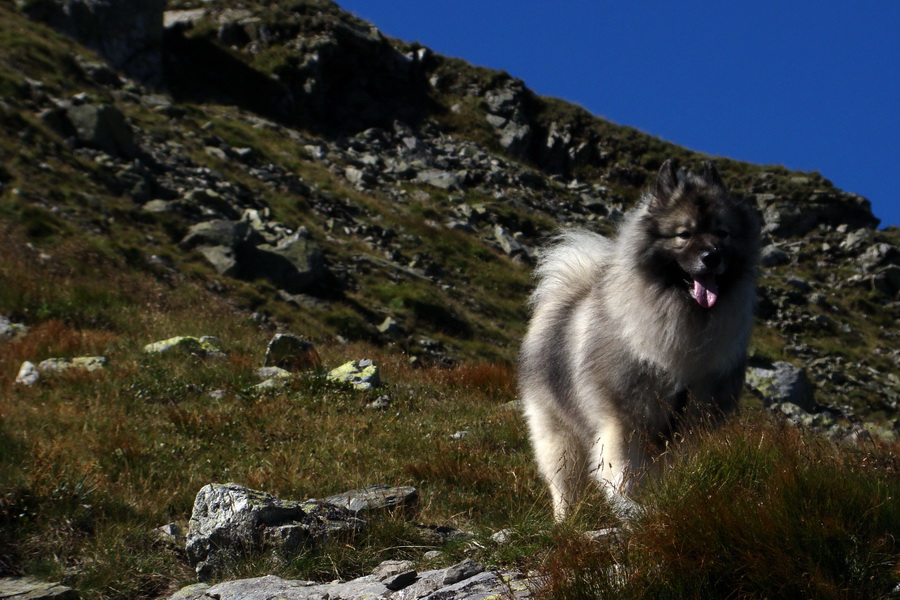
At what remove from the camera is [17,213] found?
13.4 metres

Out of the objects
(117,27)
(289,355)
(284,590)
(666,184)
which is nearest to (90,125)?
(289,355)

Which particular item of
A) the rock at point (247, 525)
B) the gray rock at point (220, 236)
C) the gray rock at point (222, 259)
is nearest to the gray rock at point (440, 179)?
Answer: the gray rock at point (220, 236)

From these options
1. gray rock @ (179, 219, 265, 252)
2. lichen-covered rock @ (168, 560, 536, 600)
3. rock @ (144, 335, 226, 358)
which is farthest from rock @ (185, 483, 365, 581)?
gray rock @ (179, 219, 265, 252)

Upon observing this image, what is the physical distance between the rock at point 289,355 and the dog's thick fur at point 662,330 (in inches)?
211

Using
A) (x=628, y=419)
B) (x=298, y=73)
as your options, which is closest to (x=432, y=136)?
(x=298, y=73)

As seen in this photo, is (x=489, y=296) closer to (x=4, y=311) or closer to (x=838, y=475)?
(x=4, y=311)

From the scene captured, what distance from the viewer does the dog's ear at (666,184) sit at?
16.7ft

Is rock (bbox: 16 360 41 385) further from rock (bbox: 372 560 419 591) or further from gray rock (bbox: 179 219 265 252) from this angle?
gray rock (bbox: 179 219 265 252)

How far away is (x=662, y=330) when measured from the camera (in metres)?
4.77

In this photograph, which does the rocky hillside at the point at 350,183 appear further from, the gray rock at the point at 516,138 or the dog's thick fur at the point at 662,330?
the dog's thick fur at the point at 662,330

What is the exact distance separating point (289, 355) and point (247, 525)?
18.5ft

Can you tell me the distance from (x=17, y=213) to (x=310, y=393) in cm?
793

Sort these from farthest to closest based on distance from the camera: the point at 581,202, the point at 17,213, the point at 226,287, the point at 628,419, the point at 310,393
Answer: the point at 581,202
the point at 226,287
the point at 17,213
the point at 310,393
the point at 628,419

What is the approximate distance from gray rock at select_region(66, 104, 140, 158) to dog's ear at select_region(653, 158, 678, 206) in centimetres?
1645
